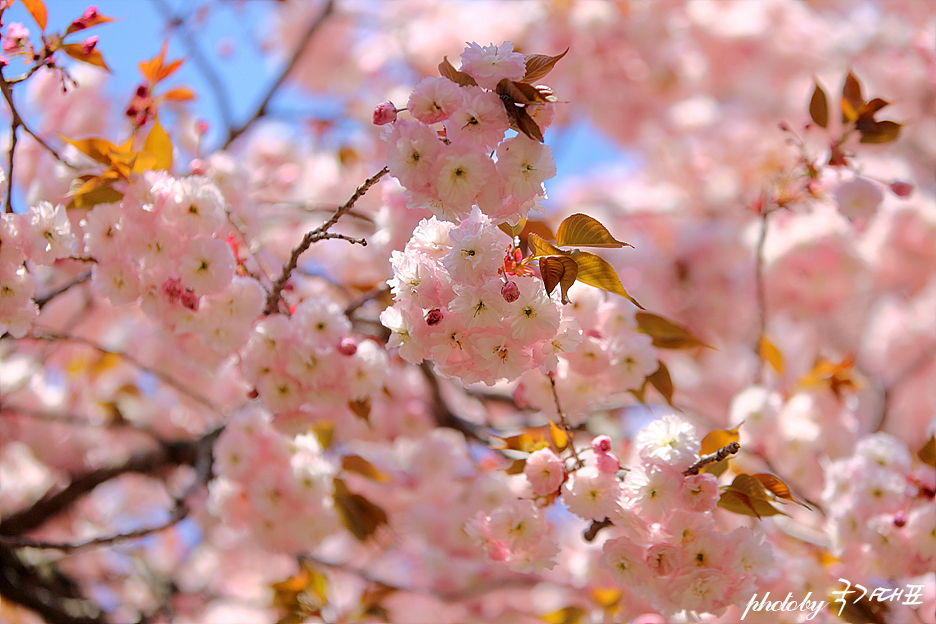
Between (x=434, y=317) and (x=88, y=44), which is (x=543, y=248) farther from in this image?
(x=88, y=44)

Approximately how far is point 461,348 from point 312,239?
0.34 metres

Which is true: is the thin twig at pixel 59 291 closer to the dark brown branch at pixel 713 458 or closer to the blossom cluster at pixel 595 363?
the blossom cluster at pixel 595 363

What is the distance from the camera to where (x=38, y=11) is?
48.4 inches

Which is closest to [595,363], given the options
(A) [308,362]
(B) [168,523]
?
(A) [308,362]

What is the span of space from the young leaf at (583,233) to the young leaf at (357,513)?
104 cm

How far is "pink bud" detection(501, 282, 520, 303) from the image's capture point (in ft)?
3.08

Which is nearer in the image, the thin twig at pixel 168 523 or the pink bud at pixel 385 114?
the pink bud at pixel 385 114

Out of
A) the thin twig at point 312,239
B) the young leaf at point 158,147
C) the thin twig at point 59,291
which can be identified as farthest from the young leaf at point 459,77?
the thin twig at point 59,291

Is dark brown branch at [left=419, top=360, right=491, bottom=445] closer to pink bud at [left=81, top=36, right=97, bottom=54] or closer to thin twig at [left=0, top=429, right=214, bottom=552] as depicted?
thin twig at [left=0, top=429, right=214, bottom=552]

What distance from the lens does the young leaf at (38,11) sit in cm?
121

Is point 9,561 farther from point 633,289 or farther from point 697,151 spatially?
point 697,151

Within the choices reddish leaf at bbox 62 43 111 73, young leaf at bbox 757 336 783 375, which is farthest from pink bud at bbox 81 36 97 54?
young leaf at bbox 757 336 783 375

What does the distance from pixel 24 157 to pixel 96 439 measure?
47.0 inches

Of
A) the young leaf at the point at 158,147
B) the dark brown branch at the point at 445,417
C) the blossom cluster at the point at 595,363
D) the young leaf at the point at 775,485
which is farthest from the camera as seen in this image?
the dark brown branch at the point at 445,417
